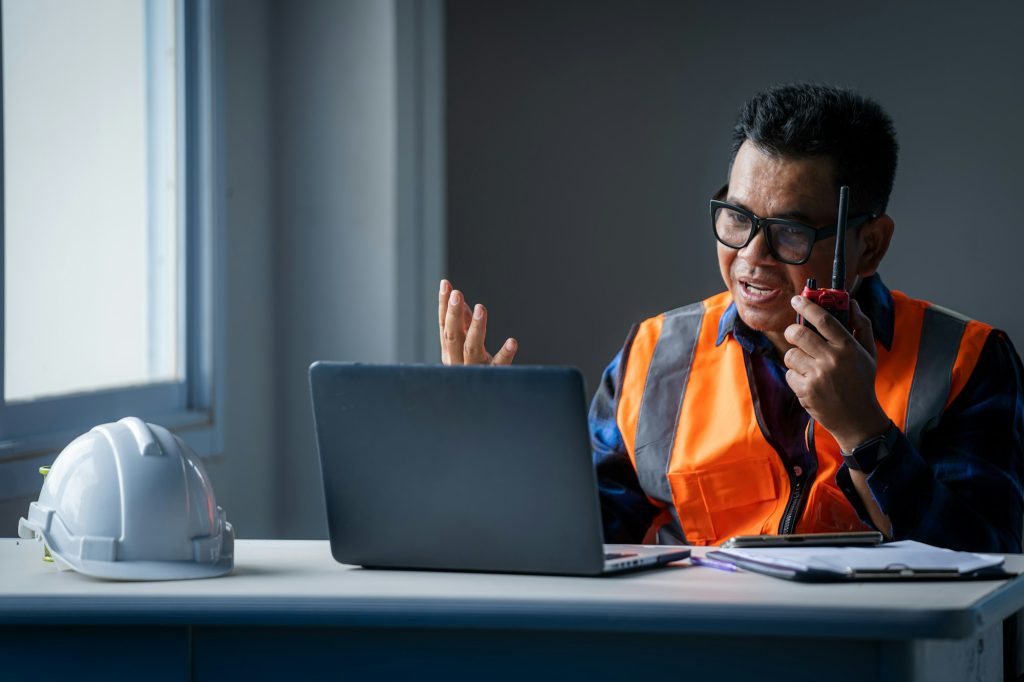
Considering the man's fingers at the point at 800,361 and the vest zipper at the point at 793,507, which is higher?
the man's fingers at the point at 800,361

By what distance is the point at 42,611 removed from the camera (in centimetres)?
111

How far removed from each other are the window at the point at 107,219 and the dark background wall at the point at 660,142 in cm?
96

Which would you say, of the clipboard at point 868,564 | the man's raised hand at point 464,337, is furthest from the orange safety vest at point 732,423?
the clipboard at point 868,564

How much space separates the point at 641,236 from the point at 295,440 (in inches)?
42.6

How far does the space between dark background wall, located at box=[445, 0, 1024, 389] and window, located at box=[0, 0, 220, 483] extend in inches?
37.6

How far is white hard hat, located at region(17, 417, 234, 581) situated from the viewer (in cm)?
119

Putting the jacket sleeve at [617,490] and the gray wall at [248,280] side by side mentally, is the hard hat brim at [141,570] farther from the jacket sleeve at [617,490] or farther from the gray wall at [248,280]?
the gray wall at [248,280]

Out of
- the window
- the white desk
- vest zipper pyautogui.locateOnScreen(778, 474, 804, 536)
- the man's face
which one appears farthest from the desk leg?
the window

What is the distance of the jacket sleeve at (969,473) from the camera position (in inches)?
60.5

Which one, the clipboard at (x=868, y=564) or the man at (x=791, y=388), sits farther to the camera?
the man at (x=791, y=388)

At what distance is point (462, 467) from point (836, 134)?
0.88 m

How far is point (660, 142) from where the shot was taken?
324 cm

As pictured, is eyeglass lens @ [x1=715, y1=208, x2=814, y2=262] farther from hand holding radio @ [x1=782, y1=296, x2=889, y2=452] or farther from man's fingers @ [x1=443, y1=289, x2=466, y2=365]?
man's fingers @ [x1=443, y1=289, x2=466, y2=365]

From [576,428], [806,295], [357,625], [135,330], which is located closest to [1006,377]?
[806,295]
